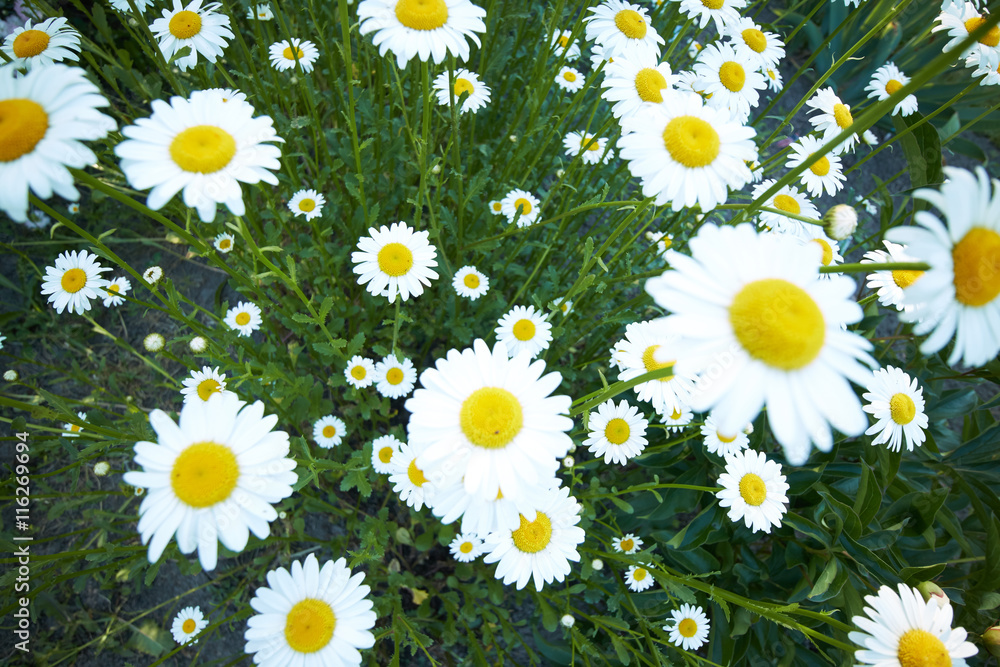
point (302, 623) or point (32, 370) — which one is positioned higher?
point (32, 370)

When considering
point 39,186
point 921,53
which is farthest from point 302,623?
point 921,53

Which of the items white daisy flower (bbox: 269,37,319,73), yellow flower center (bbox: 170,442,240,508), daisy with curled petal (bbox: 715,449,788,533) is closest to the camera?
yellow flower center (bbox: 170,442,240,508)

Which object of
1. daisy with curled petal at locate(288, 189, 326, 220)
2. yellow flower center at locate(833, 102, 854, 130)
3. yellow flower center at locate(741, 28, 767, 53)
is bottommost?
daisy with curled petal at locate(288, 189, 326, 220)

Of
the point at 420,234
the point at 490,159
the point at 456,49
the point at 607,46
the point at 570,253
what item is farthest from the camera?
the point at 490,159

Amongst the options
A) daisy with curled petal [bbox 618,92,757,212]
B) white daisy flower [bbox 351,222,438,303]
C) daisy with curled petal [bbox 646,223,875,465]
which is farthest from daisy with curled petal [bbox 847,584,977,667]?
white daisy flower [bbox 351,222,438,303]

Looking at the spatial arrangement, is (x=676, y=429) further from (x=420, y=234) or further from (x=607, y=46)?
(x=607, y=46)

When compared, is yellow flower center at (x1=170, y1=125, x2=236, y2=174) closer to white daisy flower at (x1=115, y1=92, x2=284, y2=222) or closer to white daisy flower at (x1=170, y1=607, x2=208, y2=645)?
white daisy flower at (x1=115, y1=92, x2=284, y2=222)

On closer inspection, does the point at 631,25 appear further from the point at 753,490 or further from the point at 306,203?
the point at 753,490

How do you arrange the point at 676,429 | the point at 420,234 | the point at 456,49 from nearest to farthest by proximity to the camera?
the point at 456,49 → the point at 420,234 → the point at 676,429
